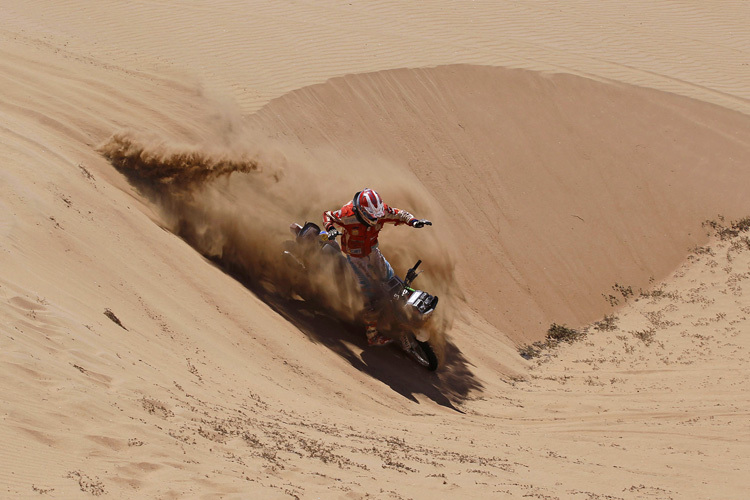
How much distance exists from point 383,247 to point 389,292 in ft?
4.42

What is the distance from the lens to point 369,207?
32.9 ft

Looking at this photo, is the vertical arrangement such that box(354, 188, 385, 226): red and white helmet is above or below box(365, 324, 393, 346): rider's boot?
above

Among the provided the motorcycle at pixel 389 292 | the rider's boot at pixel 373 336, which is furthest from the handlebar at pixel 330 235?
the rider's boot at pixel 373 336

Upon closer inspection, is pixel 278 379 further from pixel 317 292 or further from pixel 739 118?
pixel 739 118

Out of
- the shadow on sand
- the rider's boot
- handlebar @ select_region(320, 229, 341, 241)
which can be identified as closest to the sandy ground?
the shadow on sand

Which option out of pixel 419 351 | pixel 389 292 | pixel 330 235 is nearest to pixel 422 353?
pixel 419 351

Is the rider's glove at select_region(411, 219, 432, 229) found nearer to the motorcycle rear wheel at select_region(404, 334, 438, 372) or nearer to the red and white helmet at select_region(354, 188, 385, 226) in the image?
the red and white helmet at select_region(354, 188, 385, 226)

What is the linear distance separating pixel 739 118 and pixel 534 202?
21.4 ft

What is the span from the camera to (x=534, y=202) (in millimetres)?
14922

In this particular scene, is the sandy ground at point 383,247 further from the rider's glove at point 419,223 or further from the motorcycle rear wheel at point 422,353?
the rider's glove at point 419,223

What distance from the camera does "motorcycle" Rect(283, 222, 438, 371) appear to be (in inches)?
396

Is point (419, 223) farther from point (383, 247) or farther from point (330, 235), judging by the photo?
point (383, 247)

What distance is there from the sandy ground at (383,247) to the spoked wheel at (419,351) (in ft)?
0.83

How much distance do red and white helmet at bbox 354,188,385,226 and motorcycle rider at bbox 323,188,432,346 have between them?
20mm
